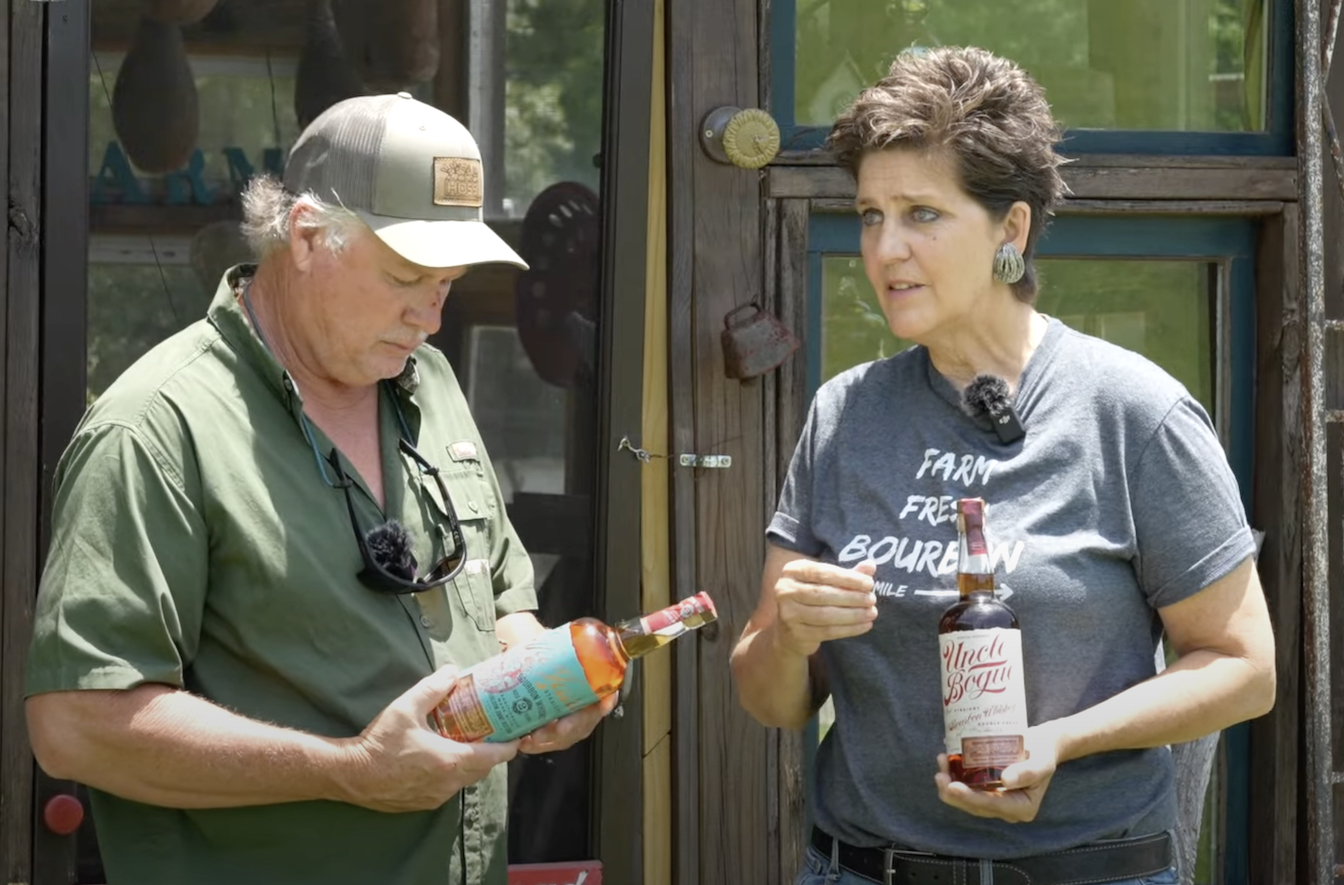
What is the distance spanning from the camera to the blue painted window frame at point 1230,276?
4453mm

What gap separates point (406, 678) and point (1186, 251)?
2.68 m

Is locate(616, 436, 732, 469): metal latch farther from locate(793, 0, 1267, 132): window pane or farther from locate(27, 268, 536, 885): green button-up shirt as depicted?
locate(27, 268, 536, 885): green button-up shirt

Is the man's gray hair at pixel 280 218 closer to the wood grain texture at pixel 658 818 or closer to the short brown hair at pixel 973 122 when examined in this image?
the short brown hair at pixel 973 122

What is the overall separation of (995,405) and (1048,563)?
10.5 inches

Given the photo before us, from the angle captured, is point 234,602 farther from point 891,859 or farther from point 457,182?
point 891,859

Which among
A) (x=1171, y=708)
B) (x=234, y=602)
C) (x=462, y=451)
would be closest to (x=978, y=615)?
(x=1171, y=708)

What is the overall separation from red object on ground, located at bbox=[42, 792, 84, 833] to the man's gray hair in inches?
64.1

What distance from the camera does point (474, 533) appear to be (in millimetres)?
2877

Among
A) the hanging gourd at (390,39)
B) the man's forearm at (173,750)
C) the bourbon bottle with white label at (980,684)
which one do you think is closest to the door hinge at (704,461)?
the hanging gourd at (390,39)

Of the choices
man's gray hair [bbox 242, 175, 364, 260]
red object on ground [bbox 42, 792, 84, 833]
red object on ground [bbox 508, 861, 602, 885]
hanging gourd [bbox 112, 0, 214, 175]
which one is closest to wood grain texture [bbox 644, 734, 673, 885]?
red object on ground [bbox 508, 861, 602, 885]

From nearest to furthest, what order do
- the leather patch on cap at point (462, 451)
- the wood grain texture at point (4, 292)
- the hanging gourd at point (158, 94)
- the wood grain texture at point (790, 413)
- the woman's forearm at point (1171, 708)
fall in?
1. the woman's forearm at point (1171, 708)
2. the leather patch on cap at point (462, 451)
3. the wood grain texture at point (4, 292)
4. the hanging gourd at point (158, 94)
5. the wood grain texture at point (790, 413)

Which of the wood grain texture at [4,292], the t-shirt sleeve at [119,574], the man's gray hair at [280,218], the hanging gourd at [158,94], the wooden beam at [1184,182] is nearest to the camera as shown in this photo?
the t-shirt sleeve at [119,574]

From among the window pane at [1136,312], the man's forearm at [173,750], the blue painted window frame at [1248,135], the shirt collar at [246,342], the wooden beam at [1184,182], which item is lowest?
the man's forearm at [173,750]

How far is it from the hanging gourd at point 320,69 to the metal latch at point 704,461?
3.63ft
